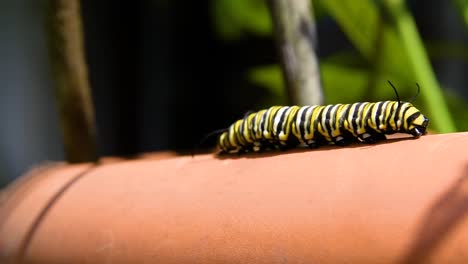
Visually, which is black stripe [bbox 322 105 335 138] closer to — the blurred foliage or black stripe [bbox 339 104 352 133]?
black stripe [bbox 339 104 352 133]

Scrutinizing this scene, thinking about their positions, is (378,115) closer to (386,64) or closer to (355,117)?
(355,117)

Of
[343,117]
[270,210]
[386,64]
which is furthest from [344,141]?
[386,64]

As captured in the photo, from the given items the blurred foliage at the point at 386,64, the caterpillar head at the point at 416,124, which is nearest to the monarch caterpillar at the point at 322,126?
the caterpillar head at the point at 416,124

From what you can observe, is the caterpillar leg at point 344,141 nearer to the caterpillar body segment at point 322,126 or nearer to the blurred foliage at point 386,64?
the caterpillar body segment at point 322,126

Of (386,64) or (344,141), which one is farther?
(386,64)

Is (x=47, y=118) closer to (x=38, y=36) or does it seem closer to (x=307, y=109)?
(x=38, y=36)
